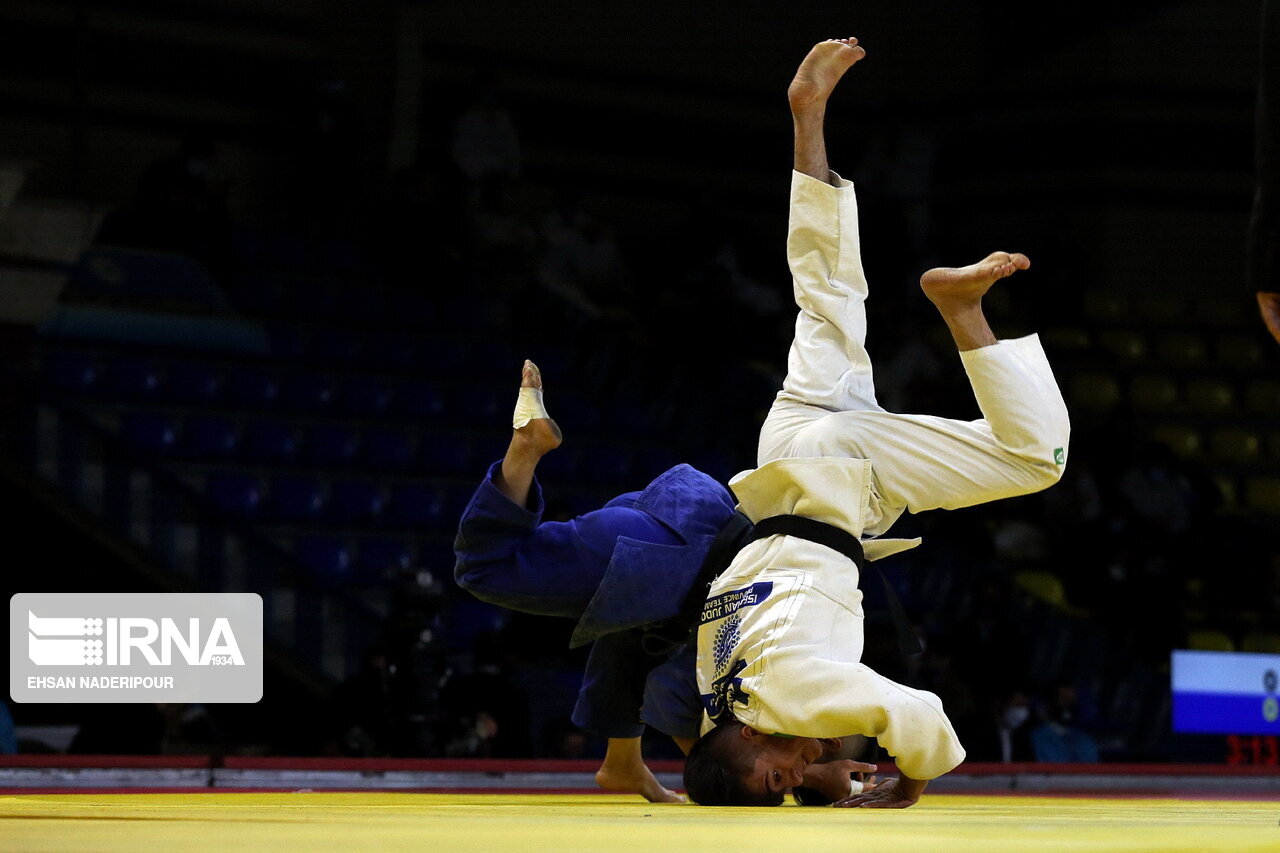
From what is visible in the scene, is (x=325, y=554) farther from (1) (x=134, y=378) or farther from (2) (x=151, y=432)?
(1) (x=134, y=378)

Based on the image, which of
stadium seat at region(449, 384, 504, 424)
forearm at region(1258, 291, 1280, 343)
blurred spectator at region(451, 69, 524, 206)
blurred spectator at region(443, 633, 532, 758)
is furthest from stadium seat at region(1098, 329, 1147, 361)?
forearm at region(1258, 291, 1280, 343)

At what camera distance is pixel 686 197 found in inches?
426

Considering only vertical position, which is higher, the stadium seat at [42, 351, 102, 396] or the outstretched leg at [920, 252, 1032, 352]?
the stadium seat at [42, 351, 102, 396]

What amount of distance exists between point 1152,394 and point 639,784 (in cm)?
728

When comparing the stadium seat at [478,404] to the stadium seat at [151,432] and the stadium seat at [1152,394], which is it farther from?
the stadium seat at [1152,394]

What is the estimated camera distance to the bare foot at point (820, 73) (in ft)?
9.38

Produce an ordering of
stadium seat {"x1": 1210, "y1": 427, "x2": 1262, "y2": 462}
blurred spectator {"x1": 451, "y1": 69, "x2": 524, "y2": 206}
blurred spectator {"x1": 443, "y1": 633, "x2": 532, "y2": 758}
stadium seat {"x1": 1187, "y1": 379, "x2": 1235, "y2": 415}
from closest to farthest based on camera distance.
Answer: blurred spectator {"x1": 443, "y1": 633, "x2": 532, "y2": 758}
blurred spectator {"x1": 451, "y1": 69, "x2": 524, "y2": 206}
stadium seat {"x1": 1210, "y1": 427, "x2": 1262, "y2": 462}
stadium seat {"x1": 1187, "y1": 379, "x2": 1235, "y2": 415}

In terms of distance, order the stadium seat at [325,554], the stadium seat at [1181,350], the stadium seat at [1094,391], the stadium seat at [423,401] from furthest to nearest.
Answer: the stadium seat at [1181,350], the stadium seat at [1094,391], the stadium seat at [423,401], the stadium seat at [325,554]

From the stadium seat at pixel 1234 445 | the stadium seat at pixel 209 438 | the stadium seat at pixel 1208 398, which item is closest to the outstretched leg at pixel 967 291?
the stadium seat at pixel 209 438

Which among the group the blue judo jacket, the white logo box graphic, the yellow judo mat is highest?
the blue judo jacket

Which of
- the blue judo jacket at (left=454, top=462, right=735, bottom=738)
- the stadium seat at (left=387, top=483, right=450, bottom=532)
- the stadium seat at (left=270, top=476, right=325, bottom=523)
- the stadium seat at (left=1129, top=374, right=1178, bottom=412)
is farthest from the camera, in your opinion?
the stadium seat at (left=1129, top=374, right=1178, bottom=412)

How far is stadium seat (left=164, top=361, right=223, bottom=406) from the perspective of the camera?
7215mm

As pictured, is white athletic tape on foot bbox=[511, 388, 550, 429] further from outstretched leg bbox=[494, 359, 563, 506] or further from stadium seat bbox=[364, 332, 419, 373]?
stadium seat bbox=[364, 332, 419, 373]

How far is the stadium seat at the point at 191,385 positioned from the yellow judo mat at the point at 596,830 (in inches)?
213
